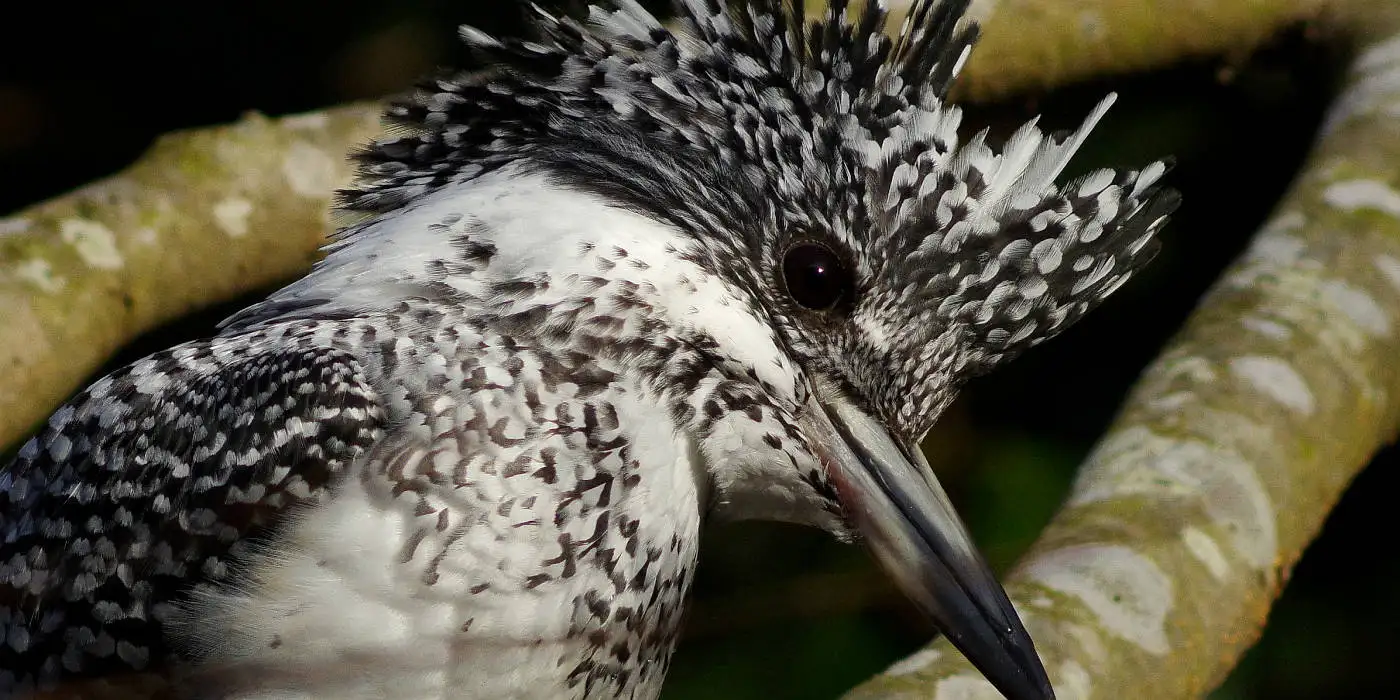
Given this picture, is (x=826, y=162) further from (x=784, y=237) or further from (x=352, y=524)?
(x=352, y=524)

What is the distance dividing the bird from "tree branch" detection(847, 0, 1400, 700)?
1.32 ft

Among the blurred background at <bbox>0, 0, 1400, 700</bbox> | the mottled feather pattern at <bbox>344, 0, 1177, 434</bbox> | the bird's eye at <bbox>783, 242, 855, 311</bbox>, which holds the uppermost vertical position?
the mottled feather pattern at <bbox>344, 0, 1177, 434</bbox>

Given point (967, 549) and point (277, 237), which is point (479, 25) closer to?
point (277, 237)

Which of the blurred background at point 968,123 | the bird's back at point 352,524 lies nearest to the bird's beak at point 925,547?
the bird's back at point 352,524

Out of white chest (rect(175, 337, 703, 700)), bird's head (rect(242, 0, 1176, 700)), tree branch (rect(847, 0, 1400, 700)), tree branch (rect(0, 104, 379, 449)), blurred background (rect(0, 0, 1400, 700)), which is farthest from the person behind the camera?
blurred background (rect(0, 0, 1400, 700))

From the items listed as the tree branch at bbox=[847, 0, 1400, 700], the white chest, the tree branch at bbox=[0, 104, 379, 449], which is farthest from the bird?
the tree branch at bbox=[0, 104, 379, 449]

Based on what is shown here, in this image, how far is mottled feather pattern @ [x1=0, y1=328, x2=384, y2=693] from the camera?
62.5 inches

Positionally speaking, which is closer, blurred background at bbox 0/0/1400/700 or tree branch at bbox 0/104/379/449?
tree branch at bbox 0/104/379/449

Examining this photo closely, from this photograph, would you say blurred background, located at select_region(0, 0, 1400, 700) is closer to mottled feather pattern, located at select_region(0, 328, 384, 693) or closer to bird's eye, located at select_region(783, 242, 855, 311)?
bird's eye, located at select_region(783, 242, 855, 311)

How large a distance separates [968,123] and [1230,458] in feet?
5.15

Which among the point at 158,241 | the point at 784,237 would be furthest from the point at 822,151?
the point at 158,241

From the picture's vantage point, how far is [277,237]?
3199 mm

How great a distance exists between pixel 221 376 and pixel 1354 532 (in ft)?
10.0

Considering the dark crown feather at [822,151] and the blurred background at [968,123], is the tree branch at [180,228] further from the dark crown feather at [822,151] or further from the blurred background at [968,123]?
the dark crown feather at [822,151]
